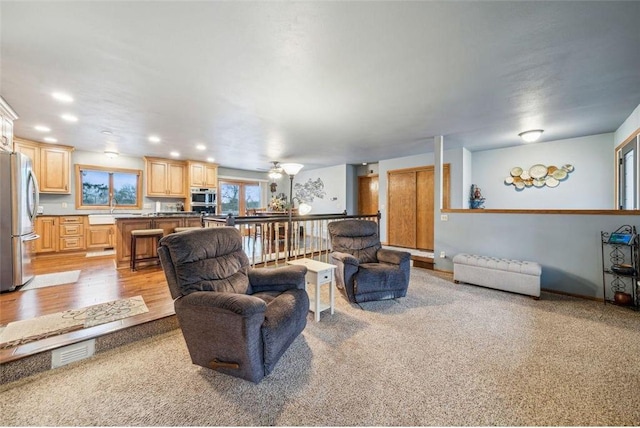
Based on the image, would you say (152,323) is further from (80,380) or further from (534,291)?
(534,291)

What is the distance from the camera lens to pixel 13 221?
10.2 ft

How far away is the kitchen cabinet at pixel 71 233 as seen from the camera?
5270 millimetres

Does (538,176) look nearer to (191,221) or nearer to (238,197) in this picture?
(191,221)

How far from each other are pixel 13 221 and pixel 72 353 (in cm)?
Result: 240

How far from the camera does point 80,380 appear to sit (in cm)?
177

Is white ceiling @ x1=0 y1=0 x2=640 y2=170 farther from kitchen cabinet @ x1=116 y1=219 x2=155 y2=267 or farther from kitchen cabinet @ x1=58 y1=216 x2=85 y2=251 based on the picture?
kitchen cabinet @ x1=58 y1=216 x2=85 y2=251

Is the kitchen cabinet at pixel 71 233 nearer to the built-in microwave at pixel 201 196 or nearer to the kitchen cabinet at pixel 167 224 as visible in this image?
the built-in microwave at pixel 201 196

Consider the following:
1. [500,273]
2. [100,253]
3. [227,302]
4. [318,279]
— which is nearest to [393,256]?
[318,279]

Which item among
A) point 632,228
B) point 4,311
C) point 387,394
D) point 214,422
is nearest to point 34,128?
point 4,311

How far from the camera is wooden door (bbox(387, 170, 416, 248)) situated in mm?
6297

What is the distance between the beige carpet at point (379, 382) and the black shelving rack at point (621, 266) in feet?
2.14

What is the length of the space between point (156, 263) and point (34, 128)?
2.92m

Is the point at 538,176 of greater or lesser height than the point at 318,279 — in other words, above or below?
above

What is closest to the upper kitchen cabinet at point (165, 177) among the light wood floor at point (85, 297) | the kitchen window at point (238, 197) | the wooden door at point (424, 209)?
the kitchen window at point (238, 197)
